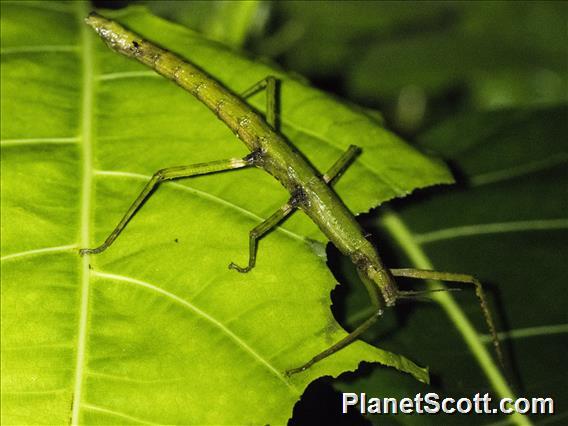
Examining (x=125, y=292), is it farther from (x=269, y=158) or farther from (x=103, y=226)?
(x=269, y=158)

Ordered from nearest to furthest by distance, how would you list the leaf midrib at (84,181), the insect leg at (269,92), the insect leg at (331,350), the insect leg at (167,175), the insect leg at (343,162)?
the leaf midrib at (84,181)
the insect leg at (331,350)
the insect leg at (167,175)
the insect leg at (343,162)
the insect leg at (269,92)

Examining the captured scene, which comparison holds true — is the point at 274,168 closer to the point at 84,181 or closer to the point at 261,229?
the point at 261,229

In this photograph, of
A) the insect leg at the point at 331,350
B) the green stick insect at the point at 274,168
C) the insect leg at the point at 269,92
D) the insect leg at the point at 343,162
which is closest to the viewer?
the insect leg at the point at 331,350

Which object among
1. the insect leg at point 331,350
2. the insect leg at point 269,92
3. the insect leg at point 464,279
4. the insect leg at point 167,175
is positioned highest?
the insect leg at point 269,92

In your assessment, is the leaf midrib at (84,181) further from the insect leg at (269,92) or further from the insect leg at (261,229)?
the insect leg at (269,92)

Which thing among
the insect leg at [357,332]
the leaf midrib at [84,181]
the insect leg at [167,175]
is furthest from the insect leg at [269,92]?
the insect leg at [357,332]

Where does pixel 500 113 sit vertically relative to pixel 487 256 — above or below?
above

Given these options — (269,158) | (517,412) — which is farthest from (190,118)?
(517,412)

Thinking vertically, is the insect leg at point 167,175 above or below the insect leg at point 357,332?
above
